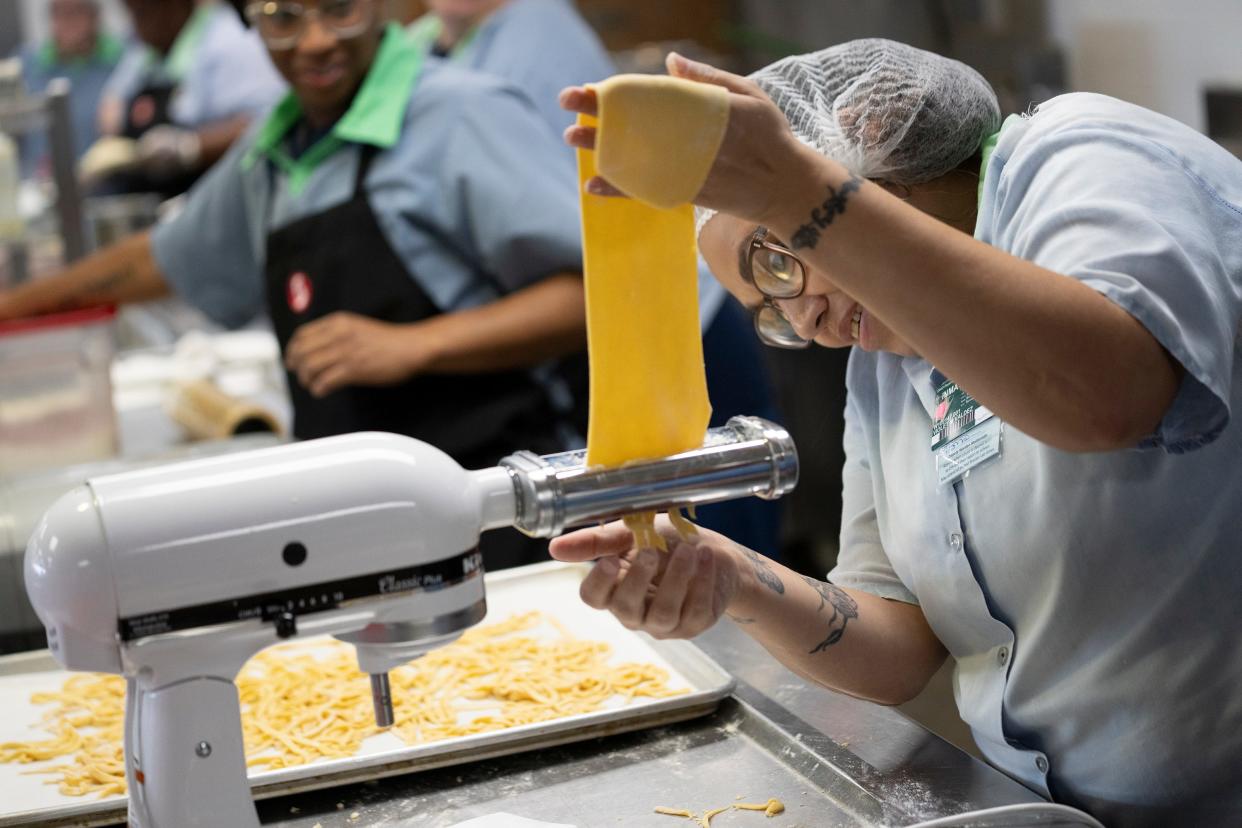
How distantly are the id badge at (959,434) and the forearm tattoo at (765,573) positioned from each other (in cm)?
17

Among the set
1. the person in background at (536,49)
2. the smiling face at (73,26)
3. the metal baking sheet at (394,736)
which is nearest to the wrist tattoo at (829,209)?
the metal baking sheet at (394,736)

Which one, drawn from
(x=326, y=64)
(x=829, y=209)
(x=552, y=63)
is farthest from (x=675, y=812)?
(x=552, y=63)

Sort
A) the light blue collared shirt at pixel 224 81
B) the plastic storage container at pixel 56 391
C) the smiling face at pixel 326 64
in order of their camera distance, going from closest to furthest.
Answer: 1. the smiling face at pixel 326 64
2. the plastic storage container at pixel 56 391
3. the light blue collared shirt at pixel 224 81

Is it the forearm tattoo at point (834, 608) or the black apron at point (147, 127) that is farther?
the black apron at point (147, 127)

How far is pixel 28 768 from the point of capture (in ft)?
4.40

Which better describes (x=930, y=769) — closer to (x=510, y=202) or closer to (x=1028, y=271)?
(x=1028, y=271)

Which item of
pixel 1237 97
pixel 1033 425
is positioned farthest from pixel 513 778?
pixel 1237 97

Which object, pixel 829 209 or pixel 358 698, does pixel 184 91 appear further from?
pixel 829 209

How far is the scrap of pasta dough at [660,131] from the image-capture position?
82cm

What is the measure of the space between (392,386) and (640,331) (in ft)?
4.24

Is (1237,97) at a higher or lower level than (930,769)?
higher

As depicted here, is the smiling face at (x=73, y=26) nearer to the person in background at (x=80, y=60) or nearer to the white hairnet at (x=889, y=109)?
the person in background at (x=80, y=60)

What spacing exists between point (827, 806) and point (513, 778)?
29 centimetres

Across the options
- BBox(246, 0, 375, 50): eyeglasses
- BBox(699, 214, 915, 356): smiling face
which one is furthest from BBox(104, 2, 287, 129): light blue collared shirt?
BBox(699, 214, 915, 356): smiling face
